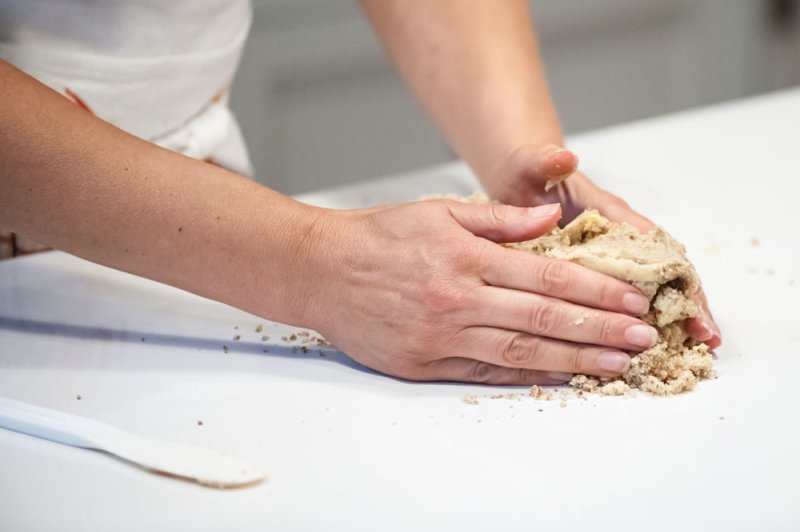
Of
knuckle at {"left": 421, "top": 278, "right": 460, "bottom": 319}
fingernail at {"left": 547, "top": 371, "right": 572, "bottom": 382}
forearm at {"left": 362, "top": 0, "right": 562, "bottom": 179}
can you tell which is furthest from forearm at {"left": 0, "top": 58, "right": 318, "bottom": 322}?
forearm at {"left": 362, "top": 0, "right": 562, "bottom": 179}

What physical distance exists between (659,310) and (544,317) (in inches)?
3.8

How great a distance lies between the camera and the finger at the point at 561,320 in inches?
27.9

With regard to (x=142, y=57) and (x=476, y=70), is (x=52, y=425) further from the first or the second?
(x=476, y=70)

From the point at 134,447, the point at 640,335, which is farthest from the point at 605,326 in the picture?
the point at 134,447

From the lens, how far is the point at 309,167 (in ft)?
6.73

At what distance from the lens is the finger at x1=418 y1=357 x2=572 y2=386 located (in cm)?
74

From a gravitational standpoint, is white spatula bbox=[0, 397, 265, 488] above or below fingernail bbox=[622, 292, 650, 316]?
below

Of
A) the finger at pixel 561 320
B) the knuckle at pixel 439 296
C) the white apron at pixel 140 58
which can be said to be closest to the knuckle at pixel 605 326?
the finger at pixel 561 320

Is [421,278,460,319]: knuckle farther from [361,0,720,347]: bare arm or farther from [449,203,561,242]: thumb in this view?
[361,0,720,347]: bare arm

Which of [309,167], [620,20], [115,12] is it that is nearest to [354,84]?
[309,167]

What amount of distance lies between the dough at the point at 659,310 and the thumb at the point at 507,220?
33mm

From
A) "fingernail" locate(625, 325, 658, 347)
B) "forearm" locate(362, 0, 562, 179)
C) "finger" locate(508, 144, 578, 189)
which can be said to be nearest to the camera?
"fingernail" locate(625, 325, 658, 347)

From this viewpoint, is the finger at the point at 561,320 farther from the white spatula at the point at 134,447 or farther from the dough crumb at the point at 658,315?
the white spatula at the point at 134,447

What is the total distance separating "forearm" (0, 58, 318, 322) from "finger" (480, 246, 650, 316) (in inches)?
6.8
